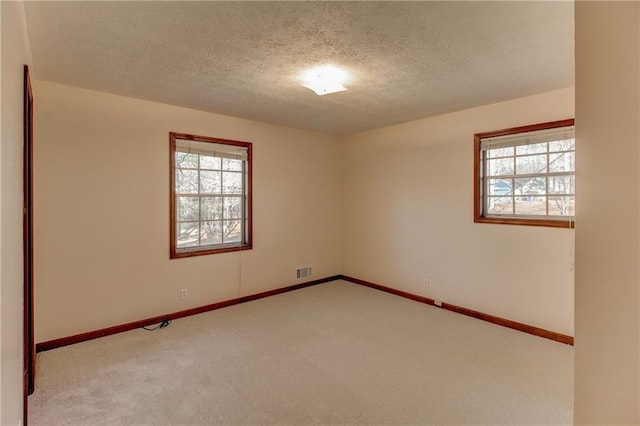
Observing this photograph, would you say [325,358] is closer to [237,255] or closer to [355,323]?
[355,323]

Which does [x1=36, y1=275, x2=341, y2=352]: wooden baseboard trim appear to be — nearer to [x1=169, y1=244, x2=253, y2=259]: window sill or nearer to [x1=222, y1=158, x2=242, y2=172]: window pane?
[x1=169, y1=244, x2=253, y2=259]: window sill

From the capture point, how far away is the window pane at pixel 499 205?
373 cm

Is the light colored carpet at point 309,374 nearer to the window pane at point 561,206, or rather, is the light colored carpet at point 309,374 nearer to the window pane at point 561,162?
the window pane at point 561,206

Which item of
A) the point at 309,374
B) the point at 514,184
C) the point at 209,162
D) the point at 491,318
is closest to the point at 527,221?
the point at 514,184

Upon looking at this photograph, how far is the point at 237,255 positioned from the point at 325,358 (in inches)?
77.9

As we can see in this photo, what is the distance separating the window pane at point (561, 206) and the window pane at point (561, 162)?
276 mm

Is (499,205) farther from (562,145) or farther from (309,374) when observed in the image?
(309,374)

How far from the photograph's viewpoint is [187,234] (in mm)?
3992

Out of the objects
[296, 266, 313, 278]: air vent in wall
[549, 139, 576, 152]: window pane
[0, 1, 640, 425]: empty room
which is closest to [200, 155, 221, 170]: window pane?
[0, 1, 640, 425]: empty room

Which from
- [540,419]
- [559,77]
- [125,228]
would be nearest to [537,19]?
[559,77]

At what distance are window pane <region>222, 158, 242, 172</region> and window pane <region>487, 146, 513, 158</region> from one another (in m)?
3.02

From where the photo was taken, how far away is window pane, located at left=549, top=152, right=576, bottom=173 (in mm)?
3240

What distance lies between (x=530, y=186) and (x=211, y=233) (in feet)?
11.9

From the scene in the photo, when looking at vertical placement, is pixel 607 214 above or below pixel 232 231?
above
